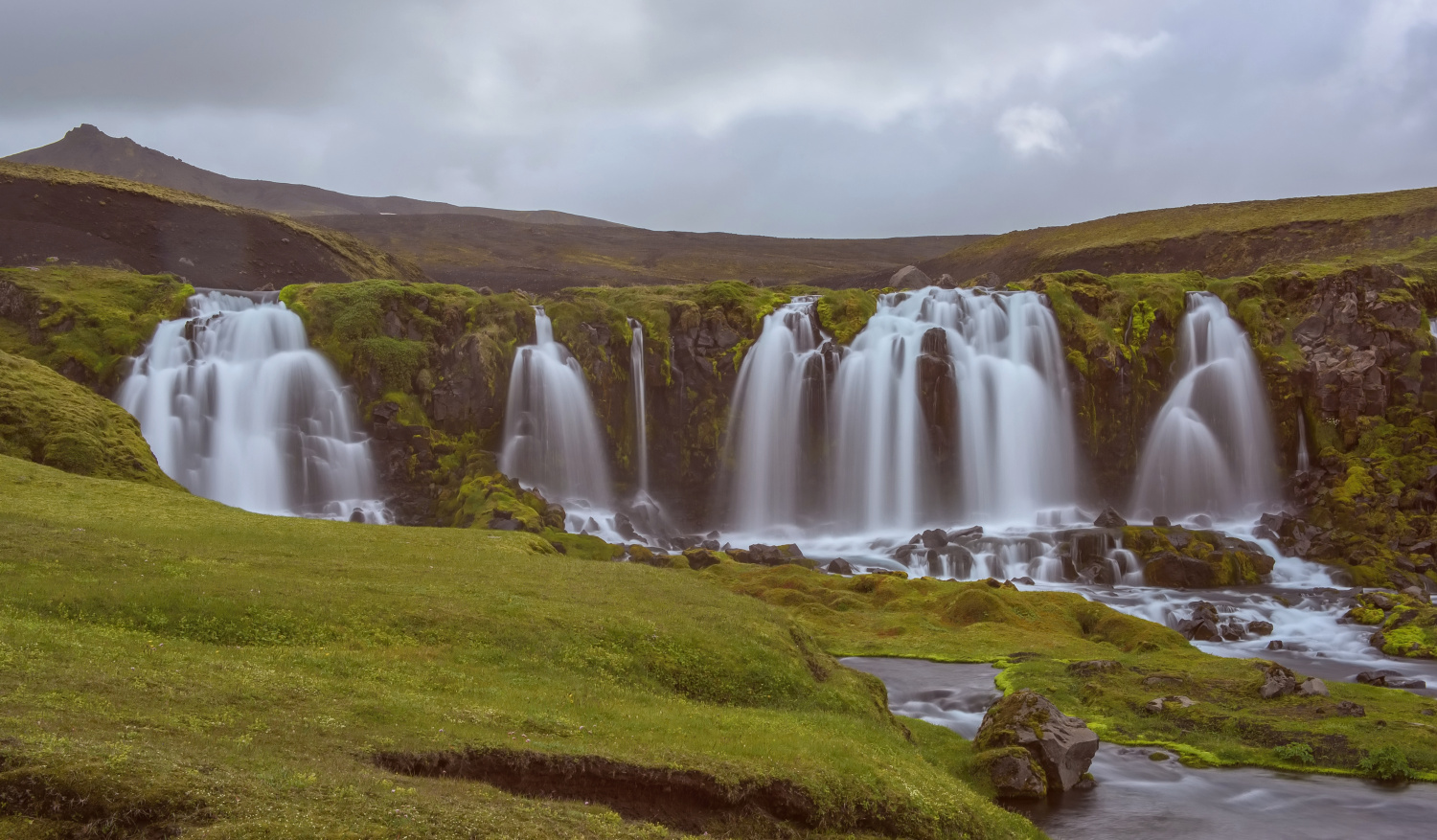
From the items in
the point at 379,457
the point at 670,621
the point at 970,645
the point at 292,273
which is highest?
the point at 292,273

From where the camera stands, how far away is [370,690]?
15539 millimetres

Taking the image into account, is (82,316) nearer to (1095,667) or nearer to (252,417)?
(252,417)

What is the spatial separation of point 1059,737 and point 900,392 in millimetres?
40313

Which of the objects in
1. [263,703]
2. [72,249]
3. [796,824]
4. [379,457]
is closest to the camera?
[263,703]

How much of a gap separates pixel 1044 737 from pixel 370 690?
13576 millimetres

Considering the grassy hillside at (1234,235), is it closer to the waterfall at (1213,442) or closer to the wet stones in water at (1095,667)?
the waterfall at (1213,442)

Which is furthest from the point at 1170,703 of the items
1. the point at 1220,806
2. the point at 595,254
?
the point at 595,254

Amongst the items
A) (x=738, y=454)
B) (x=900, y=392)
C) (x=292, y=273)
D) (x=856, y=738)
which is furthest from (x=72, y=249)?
(x=856, y=738)

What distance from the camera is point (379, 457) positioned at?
54.3 metres

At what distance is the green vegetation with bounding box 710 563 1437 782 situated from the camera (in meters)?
22.8

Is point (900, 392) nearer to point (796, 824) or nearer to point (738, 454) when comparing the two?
point (738, 454)

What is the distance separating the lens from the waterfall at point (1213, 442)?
5953cm

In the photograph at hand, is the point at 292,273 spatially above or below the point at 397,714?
above

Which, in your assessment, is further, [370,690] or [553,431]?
[553,431]
